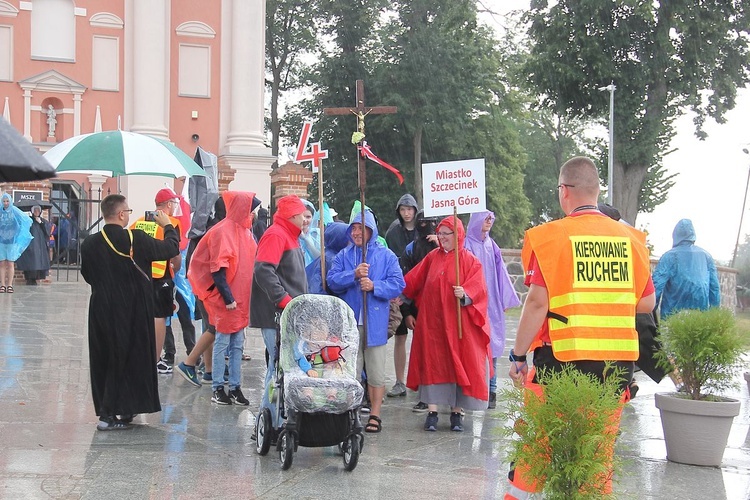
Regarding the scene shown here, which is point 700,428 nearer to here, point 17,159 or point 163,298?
point 163,298

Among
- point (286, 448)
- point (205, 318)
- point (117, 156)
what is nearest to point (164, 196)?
point (117, 156)

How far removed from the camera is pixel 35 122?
112 ft

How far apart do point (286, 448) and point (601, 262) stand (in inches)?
105

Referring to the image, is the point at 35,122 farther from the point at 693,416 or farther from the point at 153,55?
the point at 693,416

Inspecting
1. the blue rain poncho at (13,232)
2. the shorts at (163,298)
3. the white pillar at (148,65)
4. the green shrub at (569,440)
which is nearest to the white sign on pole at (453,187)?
the shorts at (163,298)

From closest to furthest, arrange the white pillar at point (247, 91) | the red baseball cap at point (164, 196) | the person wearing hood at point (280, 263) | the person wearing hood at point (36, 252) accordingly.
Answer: the person wearing hood at point (280, 263), the red baseball cap at point (164, 196), the person wearing hood at point (36, 252), the white pillar at point (247, 91)

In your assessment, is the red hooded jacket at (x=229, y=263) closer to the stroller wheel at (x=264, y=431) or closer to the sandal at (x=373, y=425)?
the sandal at (x=373, y=425)

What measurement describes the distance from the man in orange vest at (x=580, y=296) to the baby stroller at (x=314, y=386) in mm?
1772

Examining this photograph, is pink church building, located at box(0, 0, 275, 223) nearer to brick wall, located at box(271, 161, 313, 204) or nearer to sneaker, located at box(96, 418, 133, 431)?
brick wall, located at box(271, 161, 313, 204)

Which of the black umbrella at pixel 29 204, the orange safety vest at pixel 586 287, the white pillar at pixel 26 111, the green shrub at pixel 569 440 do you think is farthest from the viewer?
the white pillar at pixel 26 111

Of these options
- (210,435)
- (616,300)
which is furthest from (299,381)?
(616,300)

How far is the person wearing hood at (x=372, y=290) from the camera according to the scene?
26.9ft

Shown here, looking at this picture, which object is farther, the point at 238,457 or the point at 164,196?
the point at 164,196

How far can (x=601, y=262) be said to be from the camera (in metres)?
5.16
